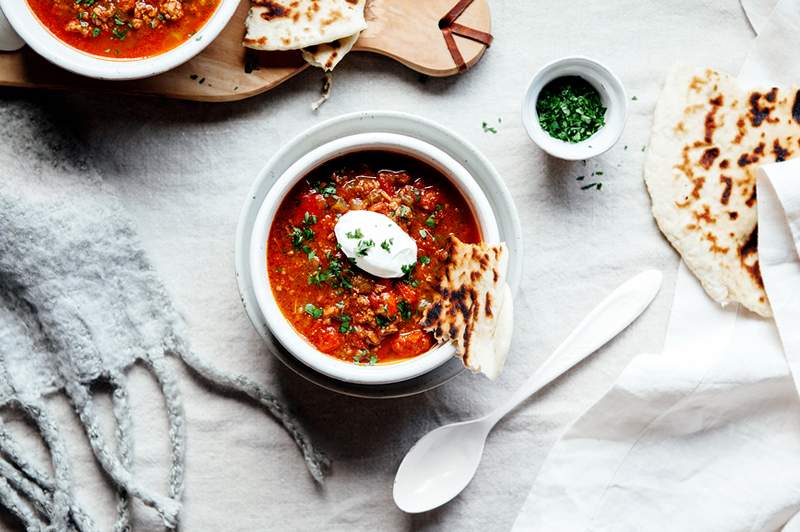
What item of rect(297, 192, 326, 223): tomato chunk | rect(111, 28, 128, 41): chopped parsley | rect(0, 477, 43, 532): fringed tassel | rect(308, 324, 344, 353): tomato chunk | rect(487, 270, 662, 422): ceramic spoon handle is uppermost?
rect(111, 28, 128, 41): chopped parsley

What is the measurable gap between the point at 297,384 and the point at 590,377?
3.42 ft

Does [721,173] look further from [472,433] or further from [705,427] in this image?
[472,433]

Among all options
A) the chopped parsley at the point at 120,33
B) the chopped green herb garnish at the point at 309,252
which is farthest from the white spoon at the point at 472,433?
the chopped parsley at the point at 120,33

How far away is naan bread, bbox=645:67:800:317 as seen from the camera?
2.74 m

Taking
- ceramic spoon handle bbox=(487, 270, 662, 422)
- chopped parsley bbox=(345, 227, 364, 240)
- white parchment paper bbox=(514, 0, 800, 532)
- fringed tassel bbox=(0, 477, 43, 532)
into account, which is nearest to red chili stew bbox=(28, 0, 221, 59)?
chopped parsley bbox=(345, 227, 364, 240)

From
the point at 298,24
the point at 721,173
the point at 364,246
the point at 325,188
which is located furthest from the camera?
the point at 721,173

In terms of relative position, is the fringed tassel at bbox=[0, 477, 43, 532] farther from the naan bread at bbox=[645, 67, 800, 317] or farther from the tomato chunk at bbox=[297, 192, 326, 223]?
the naan bread at bbox=[645, 67, 800, 317]

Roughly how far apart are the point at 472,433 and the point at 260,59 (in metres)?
1.48

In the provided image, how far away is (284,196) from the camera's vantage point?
2391mm

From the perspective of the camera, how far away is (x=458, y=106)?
2.83m

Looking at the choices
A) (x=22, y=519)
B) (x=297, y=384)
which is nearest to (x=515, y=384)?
(x=297, y=384)

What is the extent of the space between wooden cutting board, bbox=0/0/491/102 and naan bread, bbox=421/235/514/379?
0.74m

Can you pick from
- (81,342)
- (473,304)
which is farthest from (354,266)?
(81,342)

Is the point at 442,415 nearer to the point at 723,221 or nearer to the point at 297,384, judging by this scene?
the point at 297,384
